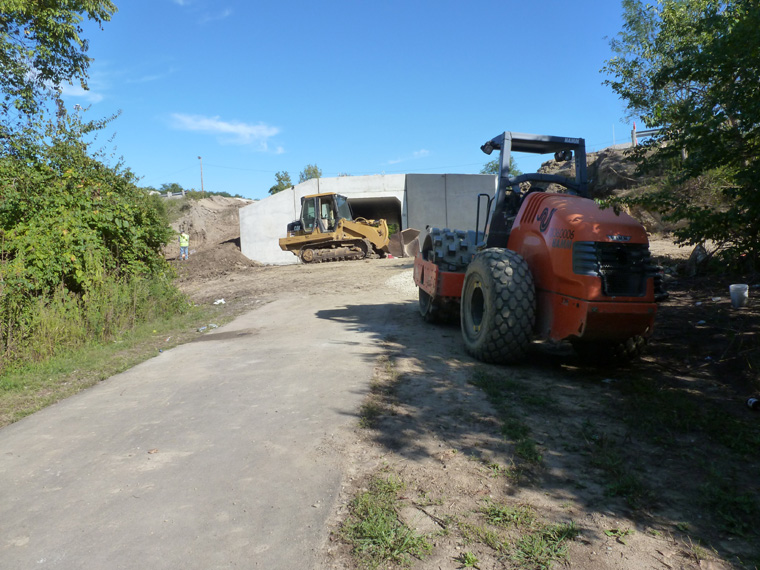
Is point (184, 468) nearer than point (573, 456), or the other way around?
point (184, 468)

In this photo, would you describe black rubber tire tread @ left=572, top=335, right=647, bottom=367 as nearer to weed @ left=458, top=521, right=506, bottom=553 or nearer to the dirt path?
the dirt path

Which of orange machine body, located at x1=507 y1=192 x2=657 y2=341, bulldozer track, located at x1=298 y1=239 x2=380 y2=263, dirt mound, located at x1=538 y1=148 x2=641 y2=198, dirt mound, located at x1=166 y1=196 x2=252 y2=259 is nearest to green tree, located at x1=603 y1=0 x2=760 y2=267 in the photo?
orange machine body, located at x1=507 y1=192 x2=657 y2=341

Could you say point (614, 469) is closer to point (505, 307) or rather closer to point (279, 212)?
point (505, 307)

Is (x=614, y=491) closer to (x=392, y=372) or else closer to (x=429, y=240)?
(x=392, y=372)

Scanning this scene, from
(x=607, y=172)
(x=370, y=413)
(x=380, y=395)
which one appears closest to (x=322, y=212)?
(x=607, y=172)

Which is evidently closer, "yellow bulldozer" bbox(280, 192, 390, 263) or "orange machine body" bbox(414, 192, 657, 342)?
"orange machine body" bbox(414, 192, 657, 342)

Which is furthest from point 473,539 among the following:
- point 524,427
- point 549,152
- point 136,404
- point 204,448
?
point 549,152

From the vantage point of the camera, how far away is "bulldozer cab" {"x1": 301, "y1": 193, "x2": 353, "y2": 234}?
25.0 meters

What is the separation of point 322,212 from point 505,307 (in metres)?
20.4

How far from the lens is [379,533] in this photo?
103 inches

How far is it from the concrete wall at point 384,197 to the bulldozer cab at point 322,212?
219 inches

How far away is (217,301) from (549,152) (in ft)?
28.6

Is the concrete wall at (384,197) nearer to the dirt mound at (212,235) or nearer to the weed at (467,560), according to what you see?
the dirt mound at (212,235)

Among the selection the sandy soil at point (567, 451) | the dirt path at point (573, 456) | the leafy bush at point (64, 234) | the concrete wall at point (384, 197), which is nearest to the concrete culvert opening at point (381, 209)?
the concrete wall at point (384, 197)
